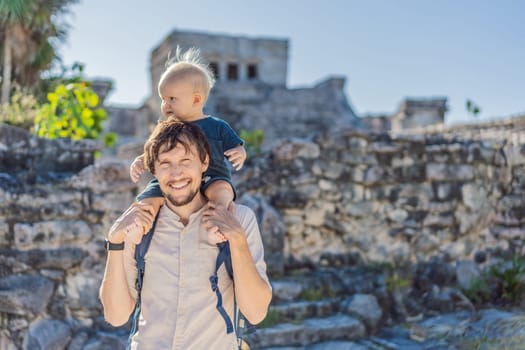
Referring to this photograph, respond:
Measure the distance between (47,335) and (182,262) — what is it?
2280 mm

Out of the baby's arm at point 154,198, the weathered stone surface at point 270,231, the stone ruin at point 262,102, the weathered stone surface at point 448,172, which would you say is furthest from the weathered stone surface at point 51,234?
the stone ruin at point 262,102

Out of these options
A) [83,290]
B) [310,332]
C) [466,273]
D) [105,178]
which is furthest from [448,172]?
[83,290]

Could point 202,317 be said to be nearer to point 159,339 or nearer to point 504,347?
point 159,339

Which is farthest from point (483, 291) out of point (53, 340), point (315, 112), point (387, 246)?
point (315, 112)

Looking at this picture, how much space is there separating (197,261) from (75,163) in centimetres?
280

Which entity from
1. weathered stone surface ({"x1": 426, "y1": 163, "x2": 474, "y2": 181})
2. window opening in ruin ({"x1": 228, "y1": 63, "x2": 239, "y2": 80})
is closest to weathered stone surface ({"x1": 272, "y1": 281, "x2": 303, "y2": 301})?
weathered stone surface ({"x1": 426, "y1": 163, "x2": 474, "y2": 181})

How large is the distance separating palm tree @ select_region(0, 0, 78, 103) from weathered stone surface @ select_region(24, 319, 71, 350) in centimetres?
626

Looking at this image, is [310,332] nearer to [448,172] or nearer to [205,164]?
[448,172]

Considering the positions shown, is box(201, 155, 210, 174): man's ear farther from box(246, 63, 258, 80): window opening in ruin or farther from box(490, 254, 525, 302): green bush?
box(246, 63, 258, 80): window opening in ruin

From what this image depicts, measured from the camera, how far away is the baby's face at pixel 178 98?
6.89ft

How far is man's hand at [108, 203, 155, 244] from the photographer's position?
189 cm

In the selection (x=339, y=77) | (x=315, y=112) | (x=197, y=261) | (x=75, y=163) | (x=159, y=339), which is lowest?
(x=159, y=339)

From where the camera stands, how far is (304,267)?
4977 millimetres

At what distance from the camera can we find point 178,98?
6.96 feet
